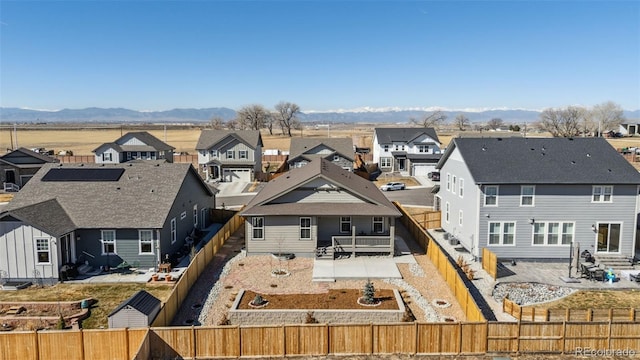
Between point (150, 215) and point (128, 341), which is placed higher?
point (150, 215)

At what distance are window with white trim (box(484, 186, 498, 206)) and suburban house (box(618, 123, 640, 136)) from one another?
117m

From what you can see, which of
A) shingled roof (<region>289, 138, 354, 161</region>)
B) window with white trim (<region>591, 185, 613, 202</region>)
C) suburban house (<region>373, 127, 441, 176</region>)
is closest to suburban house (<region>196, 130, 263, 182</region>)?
shingled roof (<region>289, 138, 354, 161</region>)

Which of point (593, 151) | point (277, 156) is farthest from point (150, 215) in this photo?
point (277, 156)

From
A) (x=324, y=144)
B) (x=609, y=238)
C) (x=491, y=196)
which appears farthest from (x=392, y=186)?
(x=609, y=238)

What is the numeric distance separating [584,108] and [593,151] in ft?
371

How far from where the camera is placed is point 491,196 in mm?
27391

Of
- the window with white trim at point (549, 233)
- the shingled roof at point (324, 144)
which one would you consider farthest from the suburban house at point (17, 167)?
the window with white trim at point (549, 233)

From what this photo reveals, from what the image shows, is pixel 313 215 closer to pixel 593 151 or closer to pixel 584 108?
pixel 593 151

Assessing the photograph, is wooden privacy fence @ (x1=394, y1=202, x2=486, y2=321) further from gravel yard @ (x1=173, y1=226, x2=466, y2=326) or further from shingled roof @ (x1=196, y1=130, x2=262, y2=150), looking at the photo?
shingled roof @ (x1=196, y1=130, x2=262, y2=150)

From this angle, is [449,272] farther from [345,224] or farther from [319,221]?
[319,221]

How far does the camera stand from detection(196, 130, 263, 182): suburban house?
196ft

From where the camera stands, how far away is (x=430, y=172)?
6253cm

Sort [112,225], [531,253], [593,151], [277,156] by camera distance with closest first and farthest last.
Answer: [112,225] → [531,253] → [593,151] → [277,156]

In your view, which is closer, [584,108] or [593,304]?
[593,304]
